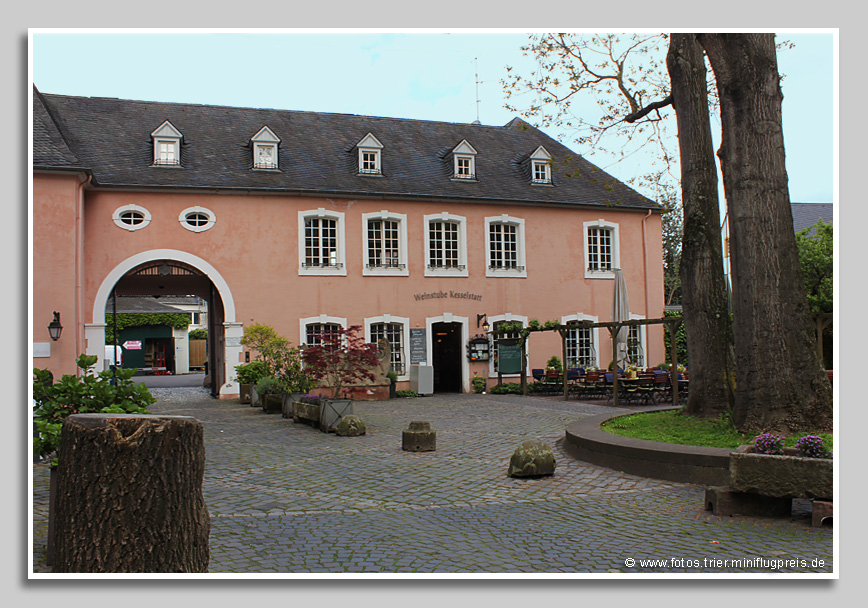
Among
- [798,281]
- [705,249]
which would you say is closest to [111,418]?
[798,281]

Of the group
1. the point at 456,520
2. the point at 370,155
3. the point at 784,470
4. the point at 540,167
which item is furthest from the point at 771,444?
the point at 540,167

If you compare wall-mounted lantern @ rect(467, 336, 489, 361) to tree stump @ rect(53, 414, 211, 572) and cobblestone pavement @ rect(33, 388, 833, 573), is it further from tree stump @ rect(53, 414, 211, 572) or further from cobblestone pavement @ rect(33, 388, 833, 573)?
tree stump @ rect(53, 414, 211, 572)

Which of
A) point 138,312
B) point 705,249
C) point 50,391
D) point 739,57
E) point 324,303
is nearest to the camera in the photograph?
point 50,391

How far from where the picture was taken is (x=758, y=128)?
8.10 metres

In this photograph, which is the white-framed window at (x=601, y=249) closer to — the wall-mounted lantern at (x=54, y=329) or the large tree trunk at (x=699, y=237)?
the large tree trunk at (x=699, y=237)

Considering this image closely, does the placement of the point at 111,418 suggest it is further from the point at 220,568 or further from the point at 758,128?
the point at 758,128

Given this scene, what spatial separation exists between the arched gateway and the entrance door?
237 inches

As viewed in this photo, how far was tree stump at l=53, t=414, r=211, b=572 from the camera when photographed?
12.0 feet

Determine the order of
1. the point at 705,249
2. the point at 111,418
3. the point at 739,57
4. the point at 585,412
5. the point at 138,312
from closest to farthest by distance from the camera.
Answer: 1. the point at 111,418
2. the point at 739,57
3. the point at 705,249
4. the point at 585,412
5. the point at 138,312

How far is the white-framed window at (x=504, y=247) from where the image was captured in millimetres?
22672

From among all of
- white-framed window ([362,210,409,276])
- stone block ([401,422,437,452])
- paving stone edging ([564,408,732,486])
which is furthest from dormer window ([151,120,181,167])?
paving stone edging ([564,408,732,486])

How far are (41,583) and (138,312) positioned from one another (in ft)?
142

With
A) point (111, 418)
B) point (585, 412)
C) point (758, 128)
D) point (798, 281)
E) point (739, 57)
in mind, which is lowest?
point (585, 412)

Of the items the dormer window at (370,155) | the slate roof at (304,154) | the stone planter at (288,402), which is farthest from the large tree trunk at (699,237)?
the dormer window at (370,155)
